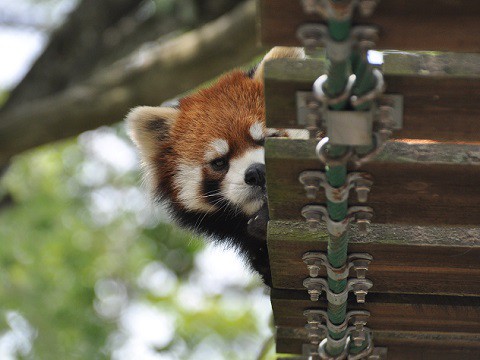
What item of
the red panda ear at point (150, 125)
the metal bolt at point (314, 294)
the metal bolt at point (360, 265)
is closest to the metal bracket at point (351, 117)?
the metal bolt at point (360, 265)

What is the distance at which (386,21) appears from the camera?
1893mm

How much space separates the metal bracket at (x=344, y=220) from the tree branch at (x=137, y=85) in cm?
377

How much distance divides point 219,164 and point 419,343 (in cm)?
133

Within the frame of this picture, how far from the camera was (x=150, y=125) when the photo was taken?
4188 millimetres

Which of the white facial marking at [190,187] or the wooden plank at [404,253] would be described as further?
the white facial marking at [190,187]

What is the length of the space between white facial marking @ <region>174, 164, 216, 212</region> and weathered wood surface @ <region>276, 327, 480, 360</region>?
1.07m

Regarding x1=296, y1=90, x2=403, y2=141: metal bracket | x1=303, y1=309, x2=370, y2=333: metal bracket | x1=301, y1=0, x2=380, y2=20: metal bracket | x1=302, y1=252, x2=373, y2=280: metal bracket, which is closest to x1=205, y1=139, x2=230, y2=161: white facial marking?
x1=303, y1=309, x2=370, y2=333: metal bracket

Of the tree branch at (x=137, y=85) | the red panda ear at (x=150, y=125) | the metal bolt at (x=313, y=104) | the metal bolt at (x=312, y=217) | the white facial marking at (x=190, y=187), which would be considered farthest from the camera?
the tree branch at (x=137, y=85)

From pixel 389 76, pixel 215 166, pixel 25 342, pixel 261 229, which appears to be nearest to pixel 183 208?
pixel 215 166

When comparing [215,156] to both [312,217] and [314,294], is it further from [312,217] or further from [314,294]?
[312,217]

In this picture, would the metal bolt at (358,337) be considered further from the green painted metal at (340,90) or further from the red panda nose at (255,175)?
the red panda nose at (255,175)

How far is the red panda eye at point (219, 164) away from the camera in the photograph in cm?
383

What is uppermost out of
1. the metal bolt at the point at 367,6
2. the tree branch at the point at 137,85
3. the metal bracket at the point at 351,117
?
the metal bolt at the point at 367,6

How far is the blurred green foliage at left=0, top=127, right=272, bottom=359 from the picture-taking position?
22.4ft
